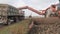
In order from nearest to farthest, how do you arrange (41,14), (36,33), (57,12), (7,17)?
(36,33)
(7,17)
(57,12)
(41,14)

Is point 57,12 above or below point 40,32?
above

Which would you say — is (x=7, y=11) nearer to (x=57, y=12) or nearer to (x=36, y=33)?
(x=36, y=33)

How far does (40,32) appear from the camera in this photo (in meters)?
12.9

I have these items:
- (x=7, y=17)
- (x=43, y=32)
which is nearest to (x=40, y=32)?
(x=43, y=32)

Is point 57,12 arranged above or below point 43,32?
above

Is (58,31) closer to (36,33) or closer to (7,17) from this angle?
(36,33)

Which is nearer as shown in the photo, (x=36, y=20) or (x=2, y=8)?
(x=2, y=8)

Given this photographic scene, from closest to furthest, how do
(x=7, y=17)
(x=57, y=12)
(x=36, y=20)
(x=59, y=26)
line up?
(x=59, y=26)
(x=7, y=17)
(x=36, y=20)
(x=57, y=12)

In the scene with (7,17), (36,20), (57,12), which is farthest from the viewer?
(57,12)

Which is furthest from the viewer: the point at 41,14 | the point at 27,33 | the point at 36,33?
the point at 41,14

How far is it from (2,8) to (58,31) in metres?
6.92

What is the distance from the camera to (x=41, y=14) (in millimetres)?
23344

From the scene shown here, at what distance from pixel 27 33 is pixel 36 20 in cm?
705

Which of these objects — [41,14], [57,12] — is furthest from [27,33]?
[41,14]
